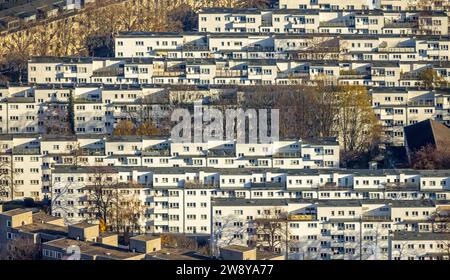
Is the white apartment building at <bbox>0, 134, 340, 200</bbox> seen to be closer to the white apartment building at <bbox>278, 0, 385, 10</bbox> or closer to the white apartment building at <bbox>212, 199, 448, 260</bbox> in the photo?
the white apartment building at <bbox>212, 199, 448, 260</bbox>

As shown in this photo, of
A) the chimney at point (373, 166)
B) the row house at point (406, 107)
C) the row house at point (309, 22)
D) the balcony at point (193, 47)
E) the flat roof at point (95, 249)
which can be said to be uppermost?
the row house at point (309, 22)

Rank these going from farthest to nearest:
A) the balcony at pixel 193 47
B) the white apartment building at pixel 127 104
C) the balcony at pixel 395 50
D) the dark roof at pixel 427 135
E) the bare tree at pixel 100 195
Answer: the balcony at pixel 395 50
the balcony at pixel 193 47
the white apartment building at pixel 127 104
the dark roof at pixel 427 135
the bare tree at pixel 100 195

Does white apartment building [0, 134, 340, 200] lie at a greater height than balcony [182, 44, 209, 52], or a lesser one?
lesser

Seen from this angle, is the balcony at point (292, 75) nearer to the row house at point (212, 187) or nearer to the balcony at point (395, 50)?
the balcony at point (395, 50)

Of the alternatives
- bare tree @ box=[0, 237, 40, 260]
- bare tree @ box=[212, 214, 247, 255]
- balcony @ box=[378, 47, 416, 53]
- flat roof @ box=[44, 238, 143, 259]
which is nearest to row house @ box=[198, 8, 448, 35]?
balcony @ box=[378, 47, 416, 53]

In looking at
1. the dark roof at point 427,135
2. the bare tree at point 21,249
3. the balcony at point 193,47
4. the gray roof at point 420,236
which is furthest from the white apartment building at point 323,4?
the bare tree at point 21,249

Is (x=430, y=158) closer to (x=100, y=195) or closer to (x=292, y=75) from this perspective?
(x=100, y=195)

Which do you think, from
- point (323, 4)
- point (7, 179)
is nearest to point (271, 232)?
point (7, 179)

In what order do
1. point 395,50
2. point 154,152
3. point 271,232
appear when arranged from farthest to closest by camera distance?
point 395,50, point 154,152, point 271,232
